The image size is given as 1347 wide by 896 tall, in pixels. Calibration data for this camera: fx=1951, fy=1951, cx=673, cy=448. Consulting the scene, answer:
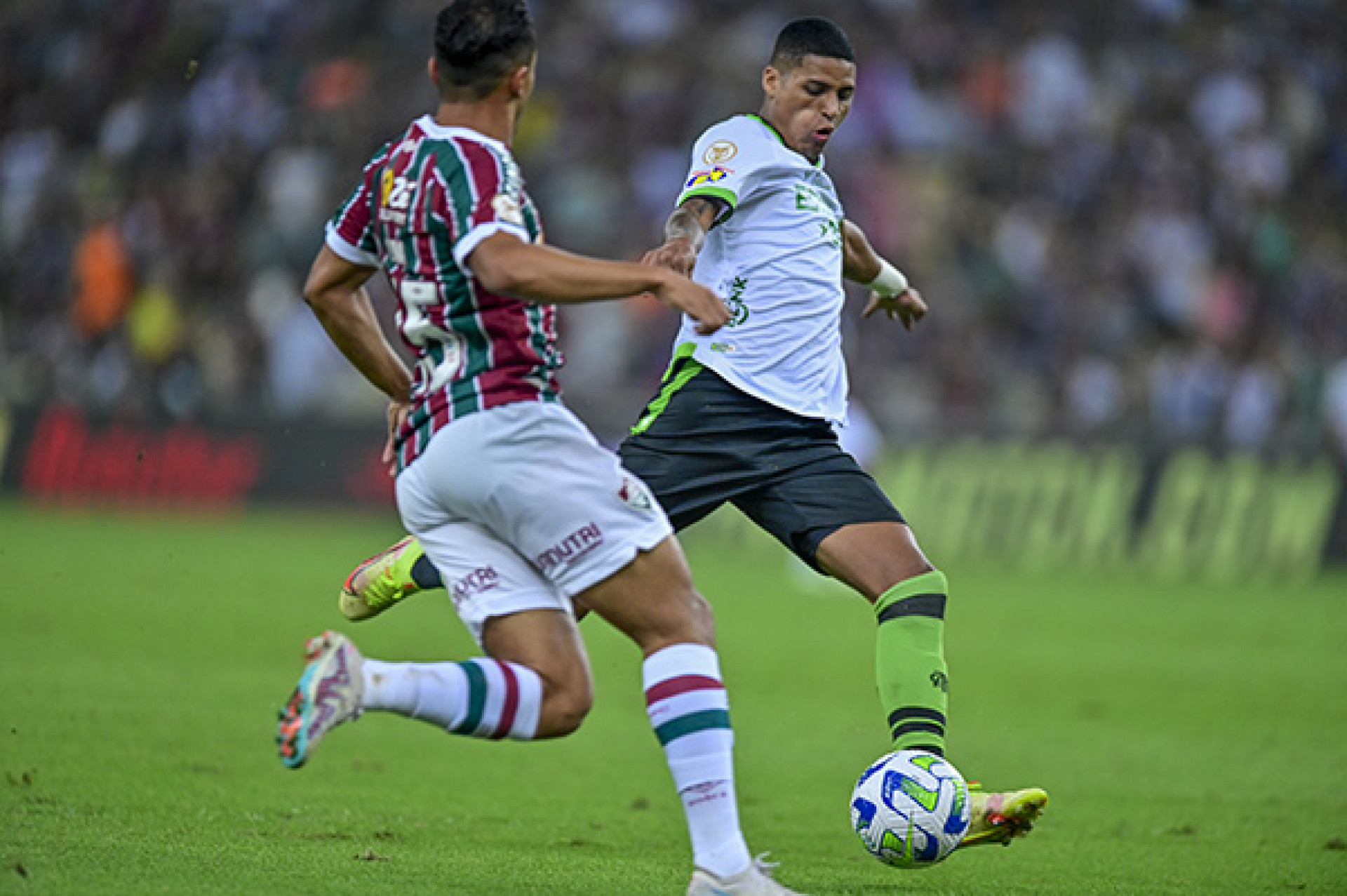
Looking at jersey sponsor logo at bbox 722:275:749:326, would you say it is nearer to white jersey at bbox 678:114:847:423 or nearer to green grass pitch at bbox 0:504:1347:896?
white jersey at bbox 678:114:847:423

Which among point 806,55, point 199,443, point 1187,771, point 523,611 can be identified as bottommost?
point 199,443

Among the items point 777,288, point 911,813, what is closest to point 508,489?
point 911,813

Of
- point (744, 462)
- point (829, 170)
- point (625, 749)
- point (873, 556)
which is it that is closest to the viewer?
point (873, 556)

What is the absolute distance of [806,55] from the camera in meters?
6.50

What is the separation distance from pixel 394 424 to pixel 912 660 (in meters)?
1.80

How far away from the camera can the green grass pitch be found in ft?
20.0

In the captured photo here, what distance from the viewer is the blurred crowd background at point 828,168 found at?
68.5ft

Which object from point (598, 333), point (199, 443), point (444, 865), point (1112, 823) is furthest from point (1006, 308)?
point (444, 865)

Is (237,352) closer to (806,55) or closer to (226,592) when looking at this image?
(226,592)

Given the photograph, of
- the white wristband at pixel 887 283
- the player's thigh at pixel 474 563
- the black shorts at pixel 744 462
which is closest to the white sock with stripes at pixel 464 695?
the player's thigh at pixel 474 563

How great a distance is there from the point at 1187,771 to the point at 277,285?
1481 cm

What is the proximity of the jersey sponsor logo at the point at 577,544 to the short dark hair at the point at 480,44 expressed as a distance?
1177 millimetres

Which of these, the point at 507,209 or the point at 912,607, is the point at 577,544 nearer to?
the point at 507,209

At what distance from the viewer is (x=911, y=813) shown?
229 inches
